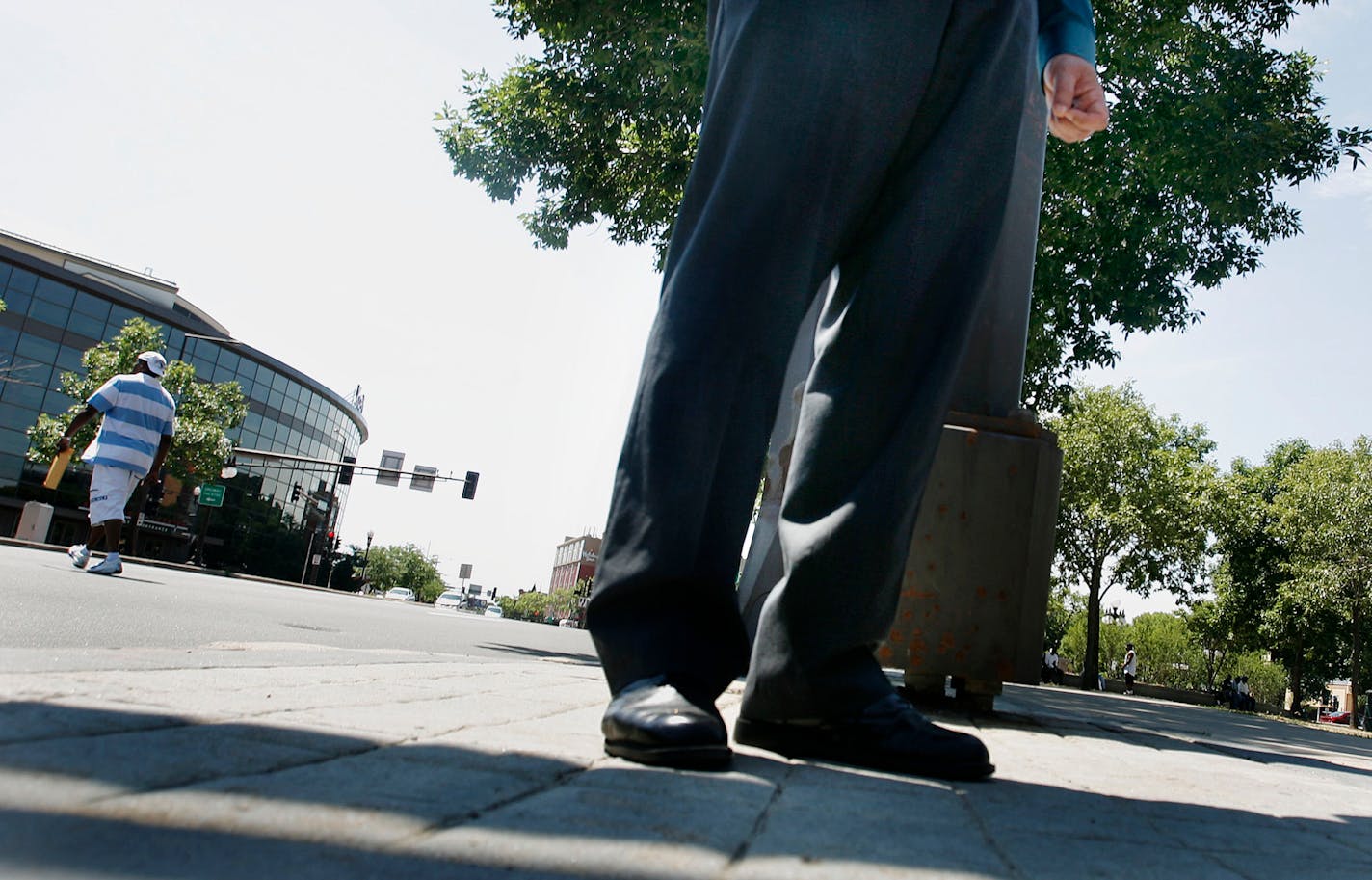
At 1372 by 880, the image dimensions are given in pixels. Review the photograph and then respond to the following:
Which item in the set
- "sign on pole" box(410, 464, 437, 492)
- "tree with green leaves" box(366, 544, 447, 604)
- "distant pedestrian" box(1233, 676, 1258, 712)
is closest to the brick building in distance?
"tree with green leaves" box(366, 544, 447, 604)

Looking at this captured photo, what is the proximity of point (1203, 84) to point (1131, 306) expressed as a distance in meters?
2.72

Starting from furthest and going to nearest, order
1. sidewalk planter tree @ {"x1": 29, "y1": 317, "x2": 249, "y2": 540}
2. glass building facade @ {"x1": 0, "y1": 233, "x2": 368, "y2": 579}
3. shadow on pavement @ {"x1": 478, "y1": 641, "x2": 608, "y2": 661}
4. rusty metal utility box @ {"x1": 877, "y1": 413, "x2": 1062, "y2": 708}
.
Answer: glass building facade @ {"x1": 0, "y1": 233, "x2": 368, "y2": 579} < sidewalk planter tree @ {"x1": 29, "y1": 317, "x2": 249, "y2": 540} < shadow on pavement @ {"x1": 478, "y1": 641, "x2": 608, "y2": 661} < rusty metal utility box @ {"x1": 877, "y1": 413, "x2": 1062, "y2": 708}

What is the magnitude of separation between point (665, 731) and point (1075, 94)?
1812 millimetres

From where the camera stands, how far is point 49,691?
1382 mm

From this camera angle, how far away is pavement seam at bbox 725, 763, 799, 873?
87cm

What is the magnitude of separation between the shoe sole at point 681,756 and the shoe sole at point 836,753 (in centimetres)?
35

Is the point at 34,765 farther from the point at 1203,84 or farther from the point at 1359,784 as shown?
the point at 1203,84

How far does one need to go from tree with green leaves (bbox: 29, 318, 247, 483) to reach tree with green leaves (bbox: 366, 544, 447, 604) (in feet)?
234

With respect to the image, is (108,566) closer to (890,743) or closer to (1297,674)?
(890,743)

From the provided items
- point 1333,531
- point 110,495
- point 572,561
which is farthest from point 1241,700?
point 572,561

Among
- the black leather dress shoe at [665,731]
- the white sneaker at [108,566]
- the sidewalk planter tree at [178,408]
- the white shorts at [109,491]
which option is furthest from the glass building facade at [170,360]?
the black leather dress shoe at [665,731]

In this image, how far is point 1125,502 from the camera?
36406 mm

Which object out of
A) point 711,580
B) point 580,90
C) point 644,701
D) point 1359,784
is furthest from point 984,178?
point 580,90

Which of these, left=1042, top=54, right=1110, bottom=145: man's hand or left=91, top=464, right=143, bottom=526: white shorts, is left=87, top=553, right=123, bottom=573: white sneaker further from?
left=1042, top=54, right=1110, bottom=145: man's hand
